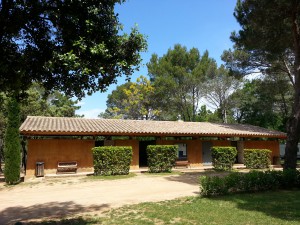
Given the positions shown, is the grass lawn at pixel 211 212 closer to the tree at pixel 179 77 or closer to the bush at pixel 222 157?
the bush at pixel 222 157

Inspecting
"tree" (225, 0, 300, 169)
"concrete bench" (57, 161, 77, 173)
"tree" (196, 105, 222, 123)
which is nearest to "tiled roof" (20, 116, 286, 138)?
"concrete bench" (57, 161, 77, 173)

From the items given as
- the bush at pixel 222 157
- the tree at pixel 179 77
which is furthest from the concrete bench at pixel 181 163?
the tree at pixel 179 77

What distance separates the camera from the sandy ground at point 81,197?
8.76m

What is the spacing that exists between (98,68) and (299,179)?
9.88 meters

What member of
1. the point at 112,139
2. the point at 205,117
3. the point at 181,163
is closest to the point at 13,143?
the point at 112,139

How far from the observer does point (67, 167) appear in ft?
61.9

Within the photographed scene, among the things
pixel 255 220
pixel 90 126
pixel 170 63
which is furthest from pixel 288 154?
pixel 170 63

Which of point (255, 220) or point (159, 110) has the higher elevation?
point (159, 110)

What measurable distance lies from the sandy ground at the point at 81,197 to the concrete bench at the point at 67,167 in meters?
2.86

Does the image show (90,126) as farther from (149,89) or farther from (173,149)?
(149,89)

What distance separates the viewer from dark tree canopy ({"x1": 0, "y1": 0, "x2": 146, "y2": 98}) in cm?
627

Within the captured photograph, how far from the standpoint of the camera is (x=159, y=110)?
131 feet

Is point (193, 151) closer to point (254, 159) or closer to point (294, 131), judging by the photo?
point (254, 159)

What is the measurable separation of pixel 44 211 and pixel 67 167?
33.5 feet
